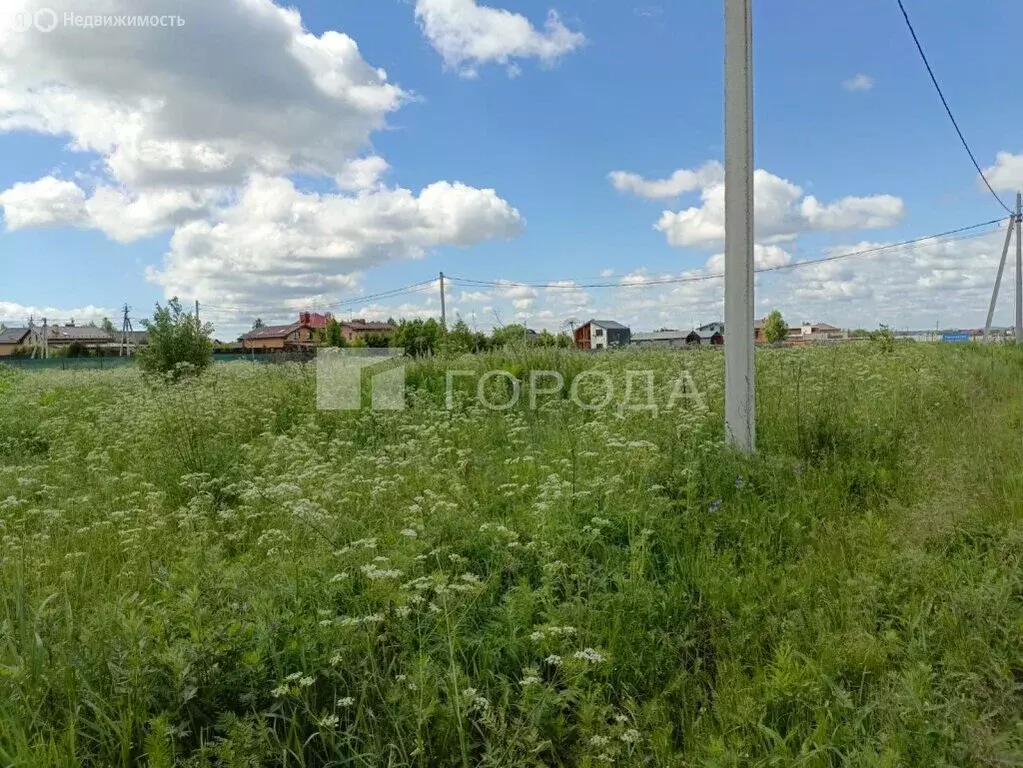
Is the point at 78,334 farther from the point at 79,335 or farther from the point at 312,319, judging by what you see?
the point at 312,319

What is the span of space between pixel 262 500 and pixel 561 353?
20.4 ft

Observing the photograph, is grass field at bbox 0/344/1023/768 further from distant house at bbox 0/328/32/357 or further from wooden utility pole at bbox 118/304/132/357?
distant house at bbox 0/328/32/357

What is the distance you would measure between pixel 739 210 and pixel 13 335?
84.7m

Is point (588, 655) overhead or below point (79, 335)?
below

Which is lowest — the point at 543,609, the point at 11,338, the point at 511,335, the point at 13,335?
the point at 543,609

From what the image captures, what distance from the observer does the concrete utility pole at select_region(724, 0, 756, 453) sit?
4.67m

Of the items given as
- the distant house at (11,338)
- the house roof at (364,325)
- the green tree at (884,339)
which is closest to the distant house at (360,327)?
the house roof at (364,325)

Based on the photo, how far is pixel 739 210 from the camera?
471 cm

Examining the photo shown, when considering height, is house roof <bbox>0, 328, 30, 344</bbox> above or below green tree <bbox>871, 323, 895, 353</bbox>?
above

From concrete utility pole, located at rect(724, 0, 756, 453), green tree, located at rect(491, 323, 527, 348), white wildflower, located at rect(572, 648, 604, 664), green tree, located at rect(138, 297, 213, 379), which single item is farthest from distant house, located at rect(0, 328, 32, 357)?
white wildflower, located at rect(572, 648, 604, 664)

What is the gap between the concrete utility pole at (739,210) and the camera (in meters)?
4.67

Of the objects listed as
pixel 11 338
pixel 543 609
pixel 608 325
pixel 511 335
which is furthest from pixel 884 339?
pixel 11 338

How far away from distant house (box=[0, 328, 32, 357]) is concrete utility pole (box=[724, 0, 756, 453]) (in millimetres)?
76473

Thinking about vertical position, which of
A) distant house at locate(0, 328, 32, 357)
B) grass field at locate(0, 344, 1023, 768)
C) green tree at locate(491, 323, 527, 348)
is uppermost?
distant house at locate(0, 328, 32, 357)
